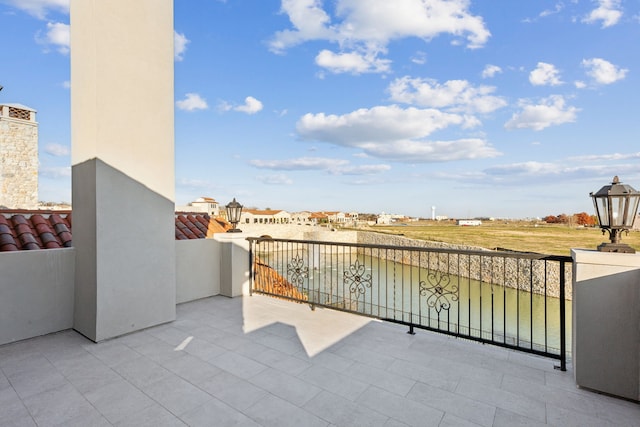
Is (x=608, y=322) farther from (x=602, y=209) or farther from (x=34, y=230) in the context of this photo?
(x=34, y=230)

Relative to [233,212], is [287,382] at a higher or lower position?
lower

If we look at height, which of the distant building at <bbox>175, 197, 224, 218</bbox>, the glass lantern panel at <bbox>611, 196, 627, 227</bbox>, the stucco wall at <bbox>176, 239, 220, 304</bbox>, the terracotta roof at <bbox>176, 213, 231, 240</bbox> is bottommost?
the stucco wall at <bbox>176, 239, 220, 304</bbox>

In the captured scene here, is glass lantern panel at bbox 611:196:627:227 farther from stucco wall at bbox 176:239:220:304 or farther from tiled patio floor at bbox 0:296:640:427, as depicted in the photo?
stucco wall at bbox 176:239:220:304

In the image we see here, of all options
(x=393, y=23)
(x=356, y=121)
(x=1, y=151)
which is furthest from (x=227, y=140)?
(x=1, y=151)

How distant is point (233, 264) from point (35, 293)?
7.53ft

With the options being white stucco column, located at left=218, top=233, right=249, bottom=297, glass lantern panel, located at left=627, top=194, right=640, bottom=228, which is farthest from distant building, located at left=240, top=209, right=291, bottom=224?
glass lantern panel, located at left=627, top=194, right=640, bottom=228

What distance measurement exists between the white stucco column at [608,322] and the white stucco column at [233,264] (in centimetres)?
418

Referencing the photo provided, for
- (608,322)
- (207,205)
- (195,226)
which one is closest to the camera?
(608,322)

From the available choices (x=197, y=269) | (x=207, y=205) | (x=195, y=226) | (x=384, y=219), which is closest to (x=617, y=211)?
(x=197, y=269)

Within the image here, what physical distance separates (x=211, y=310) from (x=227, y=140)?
963cm

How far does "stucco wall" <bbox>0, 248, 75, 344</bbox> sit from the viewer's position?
2.84 metres

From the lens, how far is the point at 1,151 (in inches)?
640

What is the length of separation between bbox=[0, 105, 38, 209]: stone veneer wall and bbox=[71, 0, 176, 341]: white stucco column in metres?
20.0

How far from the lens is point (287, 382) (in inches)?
84.9
